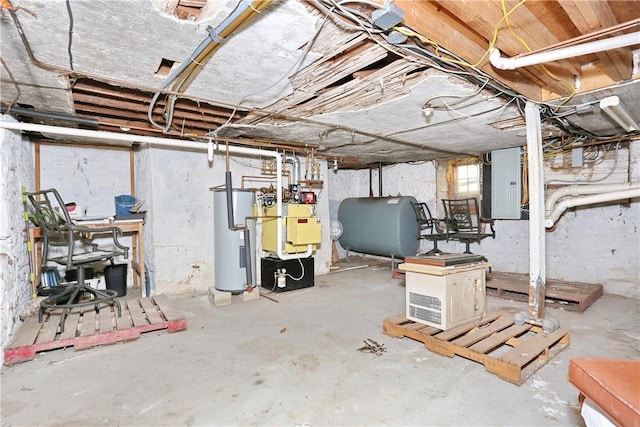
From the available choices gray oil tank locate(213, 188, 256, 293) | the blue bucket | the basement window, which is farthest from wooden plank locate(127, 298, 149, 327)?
the basement window

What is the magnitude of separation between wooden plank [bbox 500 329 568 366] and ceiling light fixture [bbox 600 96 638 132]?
1.77 m

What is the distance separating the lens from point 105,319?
2902mm

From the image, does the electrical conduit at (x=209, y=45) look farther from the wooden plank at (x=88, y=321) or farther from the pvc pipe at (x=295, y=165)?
the pvc pipe at (x=295, y=165)

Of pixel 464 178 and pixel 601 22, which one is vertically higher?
pixel 601 22

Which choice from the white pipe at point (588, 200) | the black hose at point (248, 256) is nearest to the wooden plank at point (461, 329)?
the white pipe at point (588, 200)

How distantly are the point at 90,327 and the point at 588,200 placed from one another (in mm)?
5264

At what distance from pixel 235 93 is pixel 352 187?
16.5 ft

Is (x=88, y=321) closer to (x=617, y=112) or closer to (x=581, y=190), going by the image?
(x=617, y=112)

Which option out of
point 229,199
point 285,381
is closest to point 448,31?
point 285,381

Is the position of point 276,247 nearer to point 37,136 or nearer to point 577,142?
point 37,136

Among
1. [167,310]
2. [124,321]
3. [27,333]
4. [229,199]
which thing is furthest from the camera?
[229,199]

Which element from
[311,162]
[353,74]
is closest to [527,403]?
[353,74]

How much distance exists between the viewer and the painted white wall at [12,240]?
2.40m

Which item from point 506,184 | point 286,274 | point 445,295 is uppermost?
point 506,184
